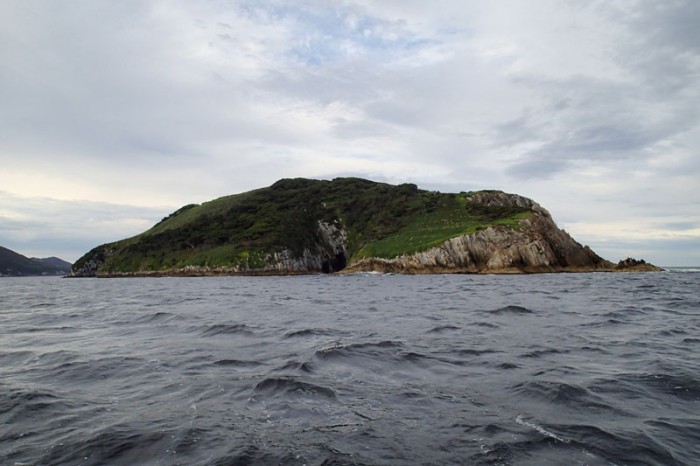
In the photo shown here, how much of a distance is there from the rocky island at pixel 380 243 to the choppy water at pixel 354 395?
104 metres

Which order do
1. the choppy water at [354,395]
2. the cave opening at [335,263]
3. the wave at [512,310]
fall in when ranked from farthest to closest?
the cave opening at [335,263] < the wave at [512,310] < the choppy water at [354,395]

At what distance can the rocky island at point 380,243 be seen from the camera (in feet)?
405

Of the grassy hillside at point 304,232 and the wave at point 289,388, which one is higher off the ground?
the grassy hillside at point 304,232

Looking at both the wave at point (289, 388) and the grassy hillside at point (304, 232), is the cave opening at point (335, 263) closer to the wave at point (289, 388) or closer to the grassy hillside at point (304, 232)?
the grassy hillside at point (304, 232)

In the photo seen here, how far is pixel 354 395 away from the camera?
11.1m

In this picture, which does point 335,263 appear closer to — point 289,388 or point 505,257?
point 505,257

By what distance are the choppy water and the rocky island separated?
342 feet

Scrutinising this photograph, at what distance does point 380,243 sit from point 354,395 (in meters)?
142

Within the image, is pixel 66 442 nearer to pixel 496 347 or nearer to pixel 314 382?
pixel 314 382

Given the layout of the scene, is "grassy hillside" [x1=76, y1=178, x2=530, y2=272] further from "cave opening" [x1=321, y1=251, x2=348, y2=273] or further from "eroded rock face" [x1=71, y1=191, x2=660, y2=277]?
"cave opening" [x1=321, y1=251, x2=348, y2=273]

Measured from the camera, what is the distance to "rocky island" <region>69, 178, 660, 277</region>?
123438mm

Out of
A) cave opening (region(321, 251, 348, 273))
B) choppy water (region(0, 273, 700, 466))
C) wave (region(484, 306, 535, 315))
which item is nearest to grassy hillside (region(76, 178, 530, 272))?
cave opening (region(321, 251, 348, 273))

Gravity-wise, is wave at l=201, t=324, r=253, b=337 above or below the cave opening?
below

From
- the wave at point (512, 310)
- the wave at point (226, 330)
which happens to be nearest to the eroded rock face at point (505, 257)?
the wave at point (512, 310)
